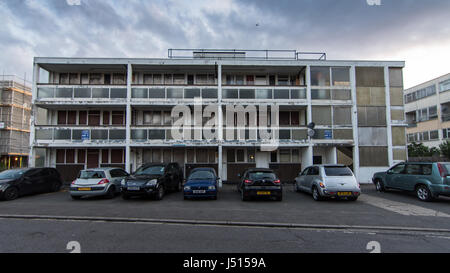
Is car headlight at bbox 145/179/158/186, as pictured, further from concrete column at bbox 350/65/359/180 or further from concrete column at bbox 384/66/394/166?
concrete column at bbox 384/66/394/166

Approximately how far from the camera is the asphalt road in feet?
17.3

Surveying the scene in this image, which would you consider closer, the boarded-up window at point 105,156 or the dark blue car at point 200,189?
the dark blue car at point 200,189

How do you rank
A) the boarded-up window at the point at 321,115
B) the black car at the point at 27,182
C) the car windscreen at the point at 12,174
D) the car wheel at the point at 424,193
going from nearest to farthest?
the car wheel at the point at 424,193 → the black car at the point at 27,182 → the car windscreen at the point at 12,174 → the boarded-up window at the point at 321,115

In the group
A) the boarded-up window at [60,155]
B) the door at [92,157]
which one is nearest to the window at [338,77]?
Answer: the door at [92,157]

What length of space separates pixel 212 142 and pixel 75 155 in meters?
11.1

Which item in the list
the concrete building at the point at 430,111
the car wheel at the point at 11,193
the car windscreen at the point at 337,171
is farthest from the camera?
the concrete building at the point at 430,111

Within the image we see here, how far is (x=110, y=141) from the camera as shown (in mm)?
17891

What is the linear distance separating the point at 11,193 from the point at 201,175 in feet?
29.9

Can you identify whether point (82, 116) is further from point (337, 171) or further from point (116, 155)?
point (337, 171)

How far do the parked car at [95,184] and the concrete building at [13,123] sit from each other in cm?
3293

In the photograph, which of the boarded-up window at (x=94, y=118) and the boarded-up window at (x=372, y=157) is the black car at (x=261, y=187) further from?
the boarded-up window at (x=94, y=118)

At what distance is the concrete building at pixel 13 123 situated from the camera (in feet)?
118
